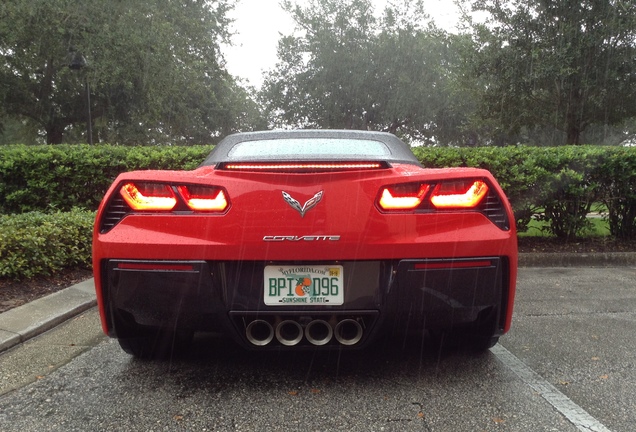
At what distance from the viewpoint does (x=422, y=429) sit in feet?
8.13

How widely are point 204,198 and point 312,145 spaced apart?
1.00 meters

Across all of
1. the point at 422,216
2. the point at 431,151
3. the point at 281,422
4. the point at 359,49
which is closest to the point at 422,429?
the point at 281,422

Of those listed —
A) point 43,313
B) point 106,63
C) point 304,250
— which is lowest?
point 43,313

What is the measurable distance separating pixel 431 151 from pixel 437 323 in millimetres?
5587

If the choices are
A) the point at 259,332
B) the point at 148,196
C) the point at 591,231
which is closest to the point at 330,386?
the point at 259,332

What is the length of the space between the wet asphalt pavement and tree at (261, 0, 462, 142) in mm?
31744

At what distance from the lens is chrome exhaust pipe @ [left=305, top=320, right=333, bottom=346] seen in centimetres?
290

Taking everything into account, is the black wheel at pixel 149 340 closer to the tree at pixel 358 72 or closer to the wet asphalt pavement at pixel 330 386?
the wet asphalt pavement at pixel 330 386

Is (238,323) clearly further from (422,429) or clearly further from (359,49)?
(359,49)

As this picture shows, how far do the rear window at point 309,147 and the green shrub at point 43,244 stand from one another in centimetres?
264

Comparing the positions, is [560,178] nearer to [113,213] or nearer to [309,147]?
[309,147]

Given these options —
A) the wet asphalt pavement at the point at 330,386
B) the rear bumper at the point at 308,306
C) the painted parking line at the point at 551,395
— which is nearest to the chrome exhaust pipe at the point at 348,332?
the rear bumper at the point at 308,306

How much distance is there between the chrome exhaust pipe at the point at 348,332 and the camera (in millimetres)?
2906

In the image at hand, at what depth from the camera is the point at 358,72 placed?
35.0 meters
